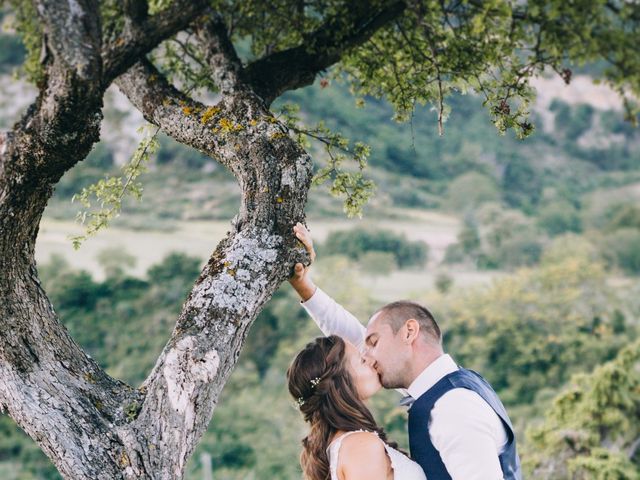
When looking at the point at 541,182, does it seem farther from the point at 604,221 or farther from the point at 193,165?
the point at 193,165

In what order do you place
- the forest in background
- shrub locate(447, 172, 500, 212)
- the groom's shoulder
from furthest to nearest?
shrub locate(447, 172, 500, 212) → the forest in background → the groom's shoulder

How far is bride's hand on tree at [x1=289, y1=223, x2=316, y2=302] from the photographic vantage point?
12.4ft

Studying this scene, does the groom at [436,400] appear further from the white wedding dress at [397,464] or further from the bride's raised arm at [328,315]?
the bride's raised arm at [328,315]

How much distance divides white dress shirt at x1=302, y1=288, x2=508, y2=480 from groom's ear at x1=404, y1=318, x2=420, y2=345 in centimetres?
15

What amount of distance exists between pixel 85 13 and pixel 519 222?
55.9 m

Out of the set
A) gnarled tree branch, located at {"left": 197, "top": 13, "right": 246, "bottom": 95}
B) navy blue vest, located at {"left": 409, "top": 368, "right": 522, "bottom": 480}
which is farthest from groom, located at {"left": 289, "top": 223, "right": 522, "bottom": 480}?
gnarled tree branch, located at {"left": 197, "top": 13, "right": 246, "bottom": 95}

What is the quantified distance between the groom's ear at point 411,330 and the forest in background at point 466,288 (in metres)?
1.39

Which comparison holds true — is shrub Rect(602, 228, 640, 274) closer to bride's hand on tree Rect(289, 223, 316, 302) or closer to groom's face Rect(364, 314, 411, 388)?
bride's hand on tree Rect(289, 223, 316, 302)

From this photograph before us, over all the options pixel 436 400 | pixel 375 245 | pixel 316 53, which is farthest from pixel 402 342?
pixel 375 245

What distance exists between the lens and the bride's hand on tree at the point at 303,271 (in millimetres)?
3791

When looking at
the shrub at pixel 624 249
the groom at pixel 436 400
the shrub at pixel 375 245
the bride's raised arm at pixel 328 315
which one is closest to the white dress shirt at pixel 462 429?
the groom at pixel 436 400

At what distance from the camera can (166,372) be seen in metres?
3.30

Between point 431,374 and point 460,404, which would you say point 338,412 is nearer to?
point 431,374

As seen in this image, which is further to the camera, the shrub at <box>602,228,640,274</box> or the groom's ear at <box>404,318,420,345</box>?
the shrub at <box>602,228,640,274</box>
